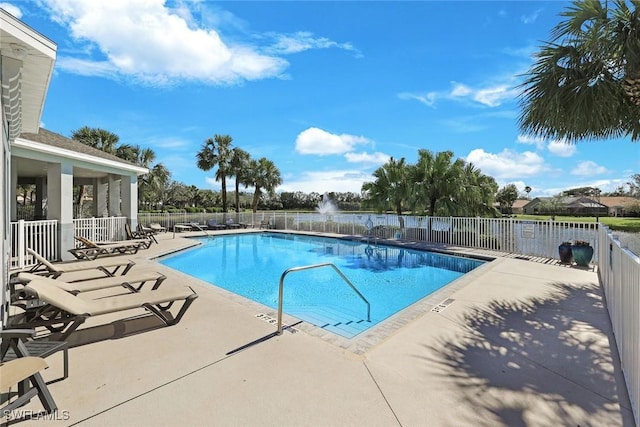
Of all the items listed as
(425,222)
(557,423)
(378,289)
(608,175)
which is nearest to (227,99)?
(425,222)

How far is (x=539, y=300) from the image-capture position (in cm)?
559

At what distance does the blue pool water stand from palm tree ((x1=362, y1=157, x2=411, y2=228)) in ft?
10.3

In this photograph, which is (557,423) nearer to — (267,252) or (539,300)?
(539,300)

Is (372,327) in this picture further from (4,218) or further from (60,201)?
(60,201)

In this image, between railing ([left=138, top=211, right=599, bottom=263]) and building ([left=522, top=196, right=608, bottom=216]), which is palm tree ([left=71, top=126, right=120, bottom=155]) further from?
building ([left=522, top=196, right=608, bottom=216])

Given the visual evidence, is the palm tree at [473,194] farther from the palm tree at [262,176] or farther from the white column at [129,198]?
the palm tree at [262,176]

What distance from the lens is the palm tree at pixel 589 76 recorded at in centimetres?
509

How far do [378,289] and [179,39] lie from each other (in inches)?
373

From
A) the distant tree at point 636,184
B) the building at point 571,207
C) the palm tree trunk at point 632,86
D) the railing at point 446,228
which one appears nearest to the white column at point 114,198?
the railing at point 446,228

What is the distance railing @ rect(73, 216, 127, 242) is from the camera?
11.2m

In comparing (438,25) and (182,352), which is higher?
(438,25)

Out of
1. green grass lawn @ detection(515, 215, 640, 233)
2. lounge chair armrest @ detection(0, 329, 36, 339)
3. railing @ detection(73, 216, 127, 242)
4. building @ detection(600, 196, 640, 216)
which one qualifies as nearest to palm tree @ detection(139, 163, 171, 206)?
railing @ detection(73, 216, 127, 242)

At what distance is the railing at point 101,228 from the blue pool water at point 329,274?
2.90m

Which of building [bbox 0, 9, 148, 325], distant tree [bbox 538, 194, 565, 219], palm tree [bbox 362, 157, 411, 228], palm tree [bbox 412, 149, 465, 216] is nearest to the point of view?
building [bbox 0, 9, 148, 325]
